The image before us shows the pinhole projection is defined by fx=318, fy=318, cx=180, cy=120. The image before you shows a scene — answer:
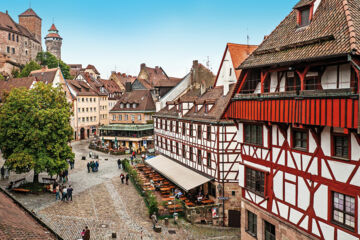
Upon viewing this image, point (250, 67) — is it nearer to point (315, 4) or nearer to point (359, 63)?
point (315, 4)

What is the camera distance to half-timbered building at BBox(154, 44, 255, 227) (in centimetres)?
2452

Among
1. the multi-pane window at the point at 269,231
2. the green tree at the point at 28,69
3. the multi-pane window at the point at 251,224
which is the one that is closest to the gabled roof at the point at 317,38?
the multi-pane window at the point at 269,231

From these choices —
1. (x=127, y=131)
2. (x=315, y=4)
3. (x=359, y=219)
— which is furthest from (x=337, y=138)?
(x=127, y=131)

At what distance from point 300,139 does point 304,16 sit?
16.6 ft

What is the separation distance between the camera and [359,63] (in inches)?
376

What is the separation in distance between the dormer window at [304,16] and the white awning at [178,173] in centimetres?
1504

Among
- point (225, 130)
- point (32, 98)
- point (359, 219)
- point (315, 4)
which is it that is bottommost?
point (359, 219)

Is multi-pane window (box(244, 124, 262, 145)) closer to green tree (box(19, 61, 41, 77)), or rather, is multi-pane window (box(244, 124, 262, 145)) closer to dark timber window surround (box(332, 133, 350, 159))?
dark timber window surround (box(332, 133, 350, 159))

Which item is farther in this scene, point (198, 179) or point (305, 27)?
point (198, 179)

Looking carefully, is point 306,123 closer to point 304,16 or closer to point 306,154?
point 306,154

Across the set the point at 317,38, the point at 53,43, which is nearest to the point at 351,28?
the point at 317,38

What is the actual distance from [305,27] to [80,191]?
74.7 feet

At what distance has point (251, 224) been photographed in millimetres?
16125

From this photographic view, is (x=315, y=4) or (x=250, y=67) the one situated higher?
(x=315, y=4)
